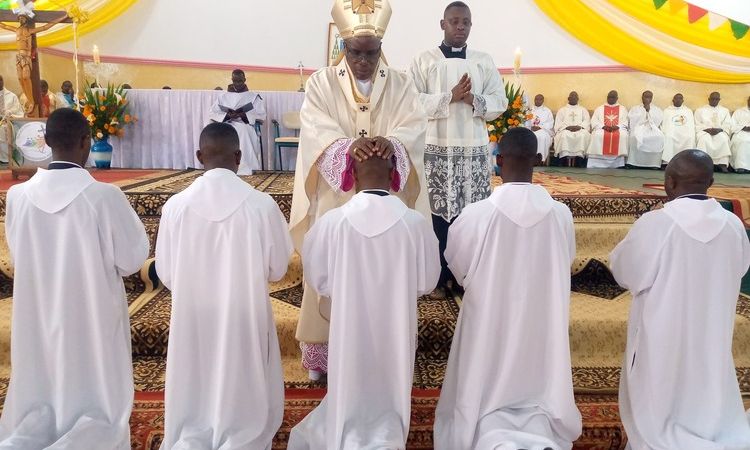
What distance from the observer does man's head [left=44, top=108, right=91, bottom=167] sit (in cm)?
233

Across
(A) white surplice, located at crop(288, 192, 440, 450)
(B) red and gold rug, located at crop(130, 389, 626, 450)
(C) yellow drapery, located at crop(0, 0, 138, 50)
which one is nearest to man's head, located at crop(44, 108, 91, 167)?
(A) white surplice, located at crop(288, 192, 440, 450)

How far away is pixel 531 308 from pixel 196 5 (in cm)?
1152

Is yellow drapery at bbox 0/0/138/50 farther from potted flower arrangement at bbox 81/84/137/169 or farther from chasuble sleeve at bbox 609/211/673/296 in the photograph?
chasuble sleeve at bbox 609/211/673/296

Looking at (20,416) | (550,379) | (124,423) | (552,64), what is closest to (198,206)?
(124,423)

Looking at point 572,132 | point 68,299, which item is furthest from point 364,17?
point 572,132

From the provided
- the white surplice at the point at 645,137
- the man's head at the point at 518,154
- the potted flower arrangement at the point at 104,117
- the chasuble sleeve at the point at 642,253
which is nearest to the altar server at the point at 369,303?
the man's head at the point at 518,154

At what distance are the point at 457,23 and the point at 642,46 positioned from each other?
8871 millimetres

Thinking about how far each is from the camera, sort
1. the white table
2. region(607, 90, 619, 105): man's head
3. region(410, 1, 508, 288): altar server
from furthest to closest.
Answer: region(607, 90, 619, 105): man's head → the white table → region(410, 1, 508, 288): altar server

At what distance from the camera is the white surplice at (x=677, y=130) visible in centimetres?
1130

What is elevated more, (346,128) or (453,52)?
(453,52)

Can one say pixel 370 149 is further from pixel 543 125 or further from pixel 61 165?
pixel 543 125

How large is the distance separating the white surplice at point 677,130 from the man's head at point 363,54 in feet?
32.4

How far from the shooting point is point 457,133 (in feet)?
13.6

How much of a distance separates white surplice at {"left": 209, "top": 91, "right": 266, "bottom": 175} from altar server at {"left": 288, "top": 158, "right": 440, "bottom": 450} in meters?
6.40
